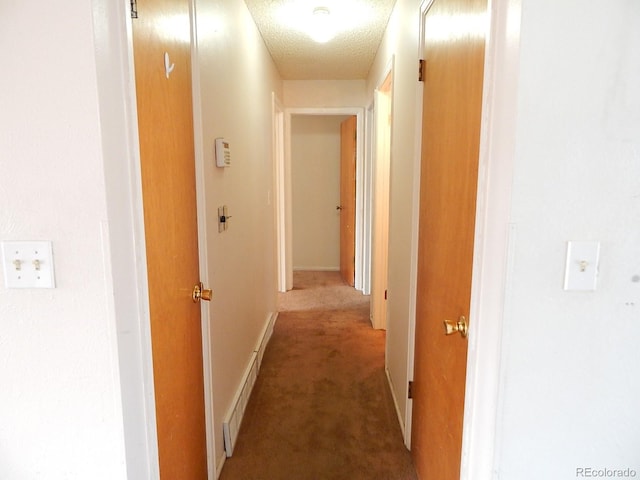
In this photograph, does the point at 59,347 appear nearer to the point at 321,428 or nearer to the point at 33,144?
the point at 33,144

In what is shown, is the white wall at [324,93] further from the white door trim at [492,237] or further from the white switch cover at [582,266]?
the white switch cover at [582,266]

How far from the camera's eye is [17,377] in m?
0.90

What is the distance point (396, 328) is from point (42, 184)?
1953 millimetres

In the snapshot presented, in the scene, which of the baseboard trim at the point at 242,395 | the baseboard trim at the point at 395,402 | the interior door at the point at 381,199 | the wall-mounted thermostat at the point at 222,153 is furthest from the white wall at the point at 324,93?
the baseboard trim at the point at 395,402

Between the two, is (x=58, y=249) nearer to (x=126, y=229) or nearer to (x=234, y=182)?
(x=126, y=229)

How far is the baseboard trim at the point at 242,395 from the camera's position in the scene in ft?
6.25

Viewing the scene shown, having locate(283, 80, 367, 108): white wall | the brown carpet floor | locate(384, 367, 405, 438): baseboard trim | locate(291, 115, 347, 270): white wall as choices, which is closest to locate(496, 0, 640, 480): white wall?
the brown carpet floor

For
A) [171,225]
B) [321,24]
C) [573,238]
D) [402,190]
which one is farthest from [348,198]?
[573,238]

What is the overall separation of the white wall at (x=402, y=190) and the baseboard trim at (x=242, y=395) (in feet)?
2.88

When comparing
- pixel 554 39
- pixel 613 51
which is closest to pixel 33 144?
pixel 554 39

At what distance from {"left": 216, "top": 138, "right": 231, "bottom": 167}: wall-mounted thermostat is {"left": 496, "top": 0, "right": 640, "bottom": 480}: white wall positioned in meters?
1.29

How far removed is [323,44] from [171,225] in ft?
8.12

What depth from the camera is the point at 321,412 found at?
90.2 inches

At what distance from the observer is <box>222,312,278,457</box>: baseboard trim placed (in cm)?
191
